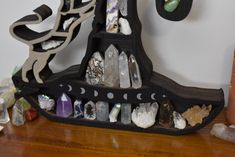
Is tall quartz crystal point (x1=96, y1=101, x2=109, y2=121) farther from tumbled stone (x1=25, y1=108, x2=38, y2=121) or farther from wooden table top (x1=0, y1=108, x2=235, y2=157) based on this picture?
tumbled stone (x1=25, y1=108, x2=38, y2=121)

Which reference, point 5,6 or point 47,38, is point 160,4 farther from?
point 5,6

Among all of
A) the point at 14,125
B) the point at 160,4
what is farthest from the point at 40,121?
the point at 160,4

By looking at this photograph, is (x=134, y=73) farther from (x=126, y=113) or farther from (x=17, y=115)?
(x=17, y=115)

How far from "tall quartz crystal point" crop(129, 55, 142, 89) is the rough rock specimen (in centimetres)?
24

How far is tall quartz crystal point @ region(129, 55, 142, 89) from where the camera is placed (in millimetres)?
820

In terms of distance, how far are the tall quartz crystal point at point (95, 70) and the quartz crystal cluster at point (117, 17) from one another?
0.26ft

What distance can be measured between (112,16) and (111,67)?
129mm

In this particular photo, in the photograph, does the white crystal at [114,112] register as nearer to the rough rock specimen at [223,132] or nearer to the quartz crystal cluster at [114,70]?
the quartz crystal cluster at [114,70]

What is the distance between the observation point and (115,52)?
2.69 ft

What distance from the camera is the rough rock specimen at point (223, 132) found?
85 centimetres

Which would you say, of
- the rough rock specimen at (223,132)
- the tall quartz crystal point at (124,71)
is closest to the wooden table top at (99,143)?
the rough rock specimen at (223,132)

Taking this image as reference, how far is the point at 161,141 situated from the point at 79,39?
0.38 metres

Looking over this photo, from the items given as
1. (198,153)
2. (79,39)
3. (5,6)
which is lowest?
(198,153)

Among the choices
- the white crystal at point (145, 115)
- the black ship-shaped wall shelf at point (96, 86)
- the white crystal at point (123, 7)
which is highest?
the white crystal at point (123, 7)
